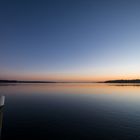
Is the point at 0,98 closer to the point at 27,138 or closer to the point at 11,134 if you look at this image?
the point at 27,138

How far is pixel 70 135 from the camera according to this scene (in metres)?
20.9

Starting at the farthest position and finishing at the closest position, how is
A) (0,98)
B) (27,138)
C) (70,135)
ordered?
(70,135)
(27,138)
(0,98)

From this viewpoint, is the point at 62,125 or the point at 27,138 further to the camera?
the point at 62,125

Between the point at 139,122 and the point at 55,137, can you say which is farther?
the point at 139,122

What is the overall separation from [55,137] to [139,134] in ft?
34.1

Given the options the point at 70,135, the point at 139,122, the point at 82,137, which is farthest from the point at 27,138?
the point at 139,122

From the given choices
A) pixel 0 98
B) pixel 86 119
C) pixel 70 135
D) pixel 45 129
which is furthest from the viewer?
pixel 86 119

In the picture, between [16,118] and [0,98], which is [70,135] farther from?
[0,98]

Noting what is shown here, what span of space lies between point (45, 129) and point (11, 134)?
14.3 ft

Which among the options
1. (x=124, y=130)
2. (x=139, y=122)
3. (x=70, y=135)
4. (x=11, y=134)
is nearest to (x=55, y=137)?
(x=70, y=135)

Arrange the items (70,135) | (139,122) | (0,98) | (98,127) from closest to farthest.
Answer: (0,98) → (70,135) → (98,127) → (139,122)

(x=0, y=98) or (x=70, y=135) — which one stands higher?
(x=0, y=98)

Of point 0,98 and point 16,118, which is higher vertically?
point 0,98

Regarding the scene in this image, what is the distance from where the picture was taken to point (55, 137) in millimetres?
20188
